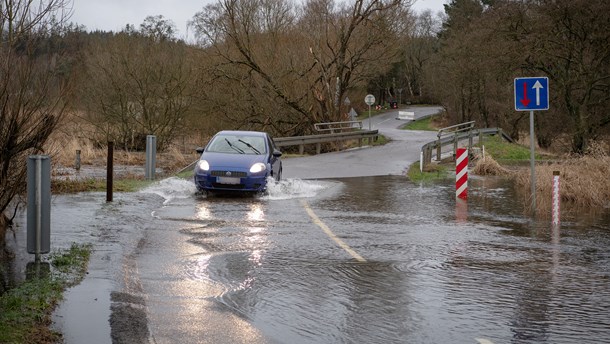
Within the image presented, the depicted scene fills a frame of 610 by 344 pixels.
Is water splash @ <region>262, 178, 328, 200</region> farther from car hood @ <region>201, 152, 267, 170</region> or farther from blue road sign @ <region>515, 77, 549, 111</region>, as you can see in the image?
blue road sign @ <region>515, 77, 549, 111</region>

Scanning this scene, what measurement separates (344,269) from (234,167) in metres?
8.54

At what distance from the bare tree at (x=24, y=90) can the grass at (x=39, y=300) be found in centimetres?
189

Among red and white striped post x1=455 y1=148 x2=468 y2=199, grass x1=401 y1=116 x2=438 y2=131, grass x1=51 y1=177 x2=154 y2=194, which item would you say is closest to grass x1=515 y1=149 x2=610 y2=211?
red and white striped post x1=455 y1=148 x2=468 y2=199

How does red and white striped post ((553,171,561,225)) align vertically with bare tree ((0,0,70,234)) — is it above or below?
below

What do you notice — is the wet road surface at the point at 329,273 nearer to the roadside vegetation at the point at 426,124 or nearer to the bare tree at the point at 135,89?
the bare tree at the point at 135,89

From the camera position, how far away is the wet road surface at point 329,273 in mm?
6586

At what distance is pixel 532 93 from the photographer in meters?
15.5

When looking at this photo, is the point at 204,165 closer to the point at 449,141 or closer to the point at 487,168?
the point at 487,168

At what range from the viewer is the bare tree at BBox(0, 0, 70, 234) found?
394 inches

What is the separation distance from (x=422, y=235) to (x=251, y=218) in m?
3.30

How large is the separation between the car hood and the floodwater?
102cm

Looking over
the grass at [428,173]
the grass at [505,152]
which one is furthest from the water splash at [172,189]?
the grass at [505,152]

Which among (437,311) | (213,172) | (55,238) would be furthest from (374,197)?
(437,311)

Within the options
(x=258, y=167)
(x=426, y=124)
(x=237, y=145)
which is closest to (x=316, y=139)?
(x=237, y=145)
